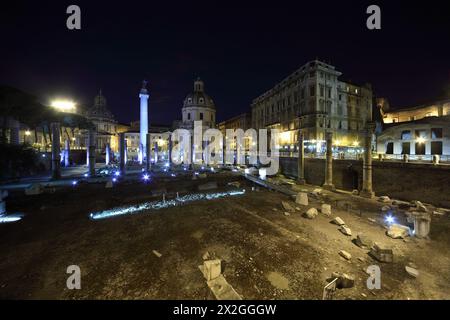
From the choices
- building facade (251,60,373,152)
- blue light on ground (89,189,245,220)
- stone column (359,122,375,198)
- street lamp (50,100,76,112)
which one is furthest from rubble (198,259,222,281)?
street lamp (50,100,76,112)

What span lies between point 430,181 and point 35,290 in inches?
896

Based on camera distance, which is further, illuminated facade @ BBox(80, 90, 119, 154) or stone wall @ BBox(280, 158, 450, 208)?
illuminated facade @ BBox(80, 90, 119, 154)

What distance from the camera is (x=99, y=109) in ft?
193

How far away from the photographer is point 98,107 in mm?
58812

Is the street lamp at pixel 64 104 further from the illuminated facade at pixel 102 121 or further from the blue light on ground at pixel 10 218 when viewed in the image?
the blue light on ground at pixel 10 218

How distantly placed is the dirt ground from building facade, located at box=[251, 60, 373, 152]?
29337 millimetres

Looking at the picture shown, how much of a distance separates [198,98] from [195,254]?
57.7 metres

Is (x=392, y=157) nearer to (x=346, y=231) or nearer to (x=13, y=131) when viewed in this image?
(x=346, y=231)

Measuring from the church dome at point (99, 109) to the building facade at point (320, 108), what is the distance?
52516 mm

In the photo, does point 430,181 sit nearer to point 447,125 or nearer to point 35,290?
point 447,125

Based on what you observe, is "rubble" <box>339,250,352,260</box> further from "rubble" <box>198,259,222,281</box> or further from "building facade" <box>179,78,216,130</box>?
"building facade" <box>179,78,216,130</box>

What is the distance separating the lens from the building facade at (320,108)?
122 feet

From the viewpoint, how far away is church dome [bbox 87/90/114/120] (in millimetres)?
57781
